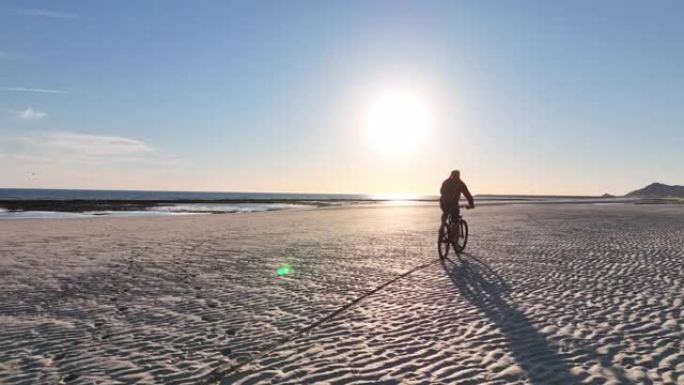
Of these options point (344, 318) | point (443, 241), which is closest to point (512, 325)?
point (344, 318)

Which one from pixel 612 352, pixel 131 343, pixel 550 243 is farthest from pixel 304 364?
pixel 550 243

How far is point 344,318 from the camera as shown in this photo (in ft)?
29.0

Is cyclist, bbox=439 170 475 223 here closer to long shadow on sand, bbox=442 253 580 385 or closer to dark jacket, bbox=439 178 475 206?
dark jacket, bbox=439 178 475 206

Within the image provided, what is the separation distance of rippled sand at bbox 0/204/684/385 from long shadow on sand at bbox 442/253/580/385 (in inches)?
1.3

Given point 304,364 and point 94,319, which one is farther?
point 94,319

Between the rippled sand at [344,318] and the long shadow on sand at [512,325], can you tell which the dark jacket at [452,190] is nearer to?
the rippled sand at [344,318]

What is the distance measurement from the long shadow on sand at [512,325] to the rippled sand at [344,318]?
0.03 m

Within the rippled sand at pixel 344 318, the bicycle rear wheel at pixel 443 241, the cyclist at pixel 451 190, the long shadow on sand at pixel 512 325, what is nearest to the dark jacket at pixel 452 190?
the cyclist at pixel 451 190

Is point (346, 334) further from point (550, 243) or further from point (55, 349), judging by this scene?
point (550, 243)

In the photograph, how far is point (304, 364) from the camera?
645cm

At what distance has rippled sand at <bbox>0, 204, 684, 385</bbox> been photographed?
6.27 meters

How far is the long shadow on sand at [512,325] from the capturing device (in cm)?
614

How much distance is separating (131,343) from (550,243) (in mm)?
18615

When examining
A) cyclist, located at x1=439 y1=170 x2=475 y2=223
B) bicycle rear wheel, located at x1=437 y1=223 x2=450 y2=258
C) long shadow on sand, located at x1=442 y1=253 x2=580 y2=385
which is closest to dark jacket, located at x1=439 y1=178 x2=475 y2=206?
cyclist, located at x1=439 y1=170 x2=475 y2=223
